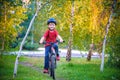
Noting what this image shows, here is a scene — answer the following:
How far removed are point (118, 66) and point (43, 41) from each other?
818cm

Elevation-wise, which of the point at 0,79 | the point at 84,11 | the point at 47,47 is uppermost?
the point at 84,11

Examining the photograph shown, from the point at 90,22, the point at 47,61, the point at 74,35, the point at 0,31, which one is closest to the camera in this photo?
the point at 47,61

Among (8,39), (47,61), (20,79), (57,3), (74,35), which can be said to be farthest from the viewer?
(74,35)

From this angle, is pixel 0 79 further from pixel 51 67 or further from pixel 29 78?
pixel 51 67

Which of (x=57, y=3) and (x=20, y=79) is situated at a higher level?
(x=57, y=3)

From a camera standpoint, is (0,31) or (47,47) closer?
(47,47)

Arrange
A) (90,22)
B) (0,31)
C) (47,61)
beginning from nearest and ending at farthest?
(47,61), (0,31), (90,22)

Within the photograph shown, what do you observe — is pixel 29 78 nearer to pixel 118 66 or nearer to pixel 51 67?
pixel 51 67

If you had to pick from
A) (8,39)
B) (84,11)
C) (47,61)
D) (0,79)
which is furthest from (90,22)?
(0,79)

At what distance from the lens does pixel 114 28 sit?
19969 millimetres

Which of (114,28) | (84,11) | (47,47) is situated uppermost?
(84,11)

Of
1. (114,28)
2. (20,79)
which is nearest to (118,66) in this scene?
(114,28)

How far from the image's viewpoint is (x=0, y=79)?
47.4 ft

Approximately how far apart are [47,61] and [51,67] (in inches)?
22.5
